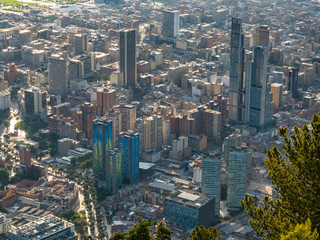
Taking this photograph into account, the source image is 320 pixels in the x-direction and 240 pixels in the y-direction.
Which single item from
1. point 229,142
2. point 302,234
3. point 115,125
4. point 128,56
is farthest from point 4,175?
point 302,234

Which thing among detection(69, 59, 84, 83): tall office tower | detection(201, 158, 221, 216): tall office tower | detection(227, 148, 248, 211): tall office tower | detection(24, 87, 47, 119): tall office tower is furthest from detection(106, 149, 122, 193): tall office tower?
detection(69, 59, 84, 83): tall office tower

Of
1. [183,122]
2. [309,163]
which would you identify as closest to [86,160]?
[183,122]

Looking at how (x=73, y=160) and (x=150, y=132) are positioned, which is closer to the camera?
(x=73, y=160)

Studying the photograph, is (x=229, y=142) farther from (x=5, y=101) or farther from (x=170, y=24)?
(x=170, y=24)

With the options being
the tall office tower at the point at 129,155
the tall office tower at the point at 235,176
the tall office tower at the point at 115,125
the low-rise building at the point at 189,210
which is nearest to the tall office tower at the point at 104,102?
the tall office tower at the point at 115,125

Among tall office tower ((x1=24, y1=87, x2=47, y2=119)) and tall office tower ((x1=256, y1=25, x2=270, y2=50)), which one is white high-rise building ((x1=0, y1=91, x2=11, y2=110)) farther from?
tall office tower ((x1=256, y1=25, x2=270, y2=50))

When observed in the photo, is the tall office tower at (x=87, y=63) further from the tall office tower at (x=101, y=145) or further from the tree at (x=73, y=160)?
the tall office tower at (x=101, y=145)
